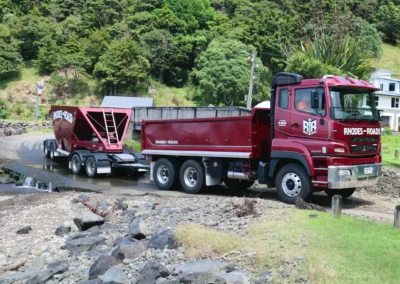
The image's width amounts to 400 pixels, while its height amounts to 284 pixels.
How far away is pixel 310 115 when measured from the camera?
11250 mm

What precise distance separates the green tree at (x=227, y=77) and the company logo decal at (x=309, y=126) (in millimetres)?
42591

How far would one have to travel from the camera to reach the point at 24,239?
10.5 m

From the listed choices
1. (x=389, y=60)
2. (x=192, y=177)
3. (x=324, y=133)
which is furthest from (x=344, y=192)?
(x=389, y=60)

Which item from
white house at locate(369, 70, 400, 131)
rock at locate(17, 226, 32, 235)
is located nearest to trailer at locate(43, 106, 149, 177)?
rock at locate(17, 226, 32, 235)

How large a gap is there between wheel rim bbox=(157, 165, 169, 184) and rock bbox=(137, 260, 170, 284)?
861cm

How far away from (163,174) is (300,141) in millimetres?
5653

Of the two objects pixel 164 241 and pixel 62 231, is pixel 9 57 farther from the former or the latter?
pixel 164 241

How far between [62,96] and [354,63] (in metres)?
51.4

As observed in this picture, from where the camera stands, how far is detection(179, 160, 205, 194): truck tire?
14.2m

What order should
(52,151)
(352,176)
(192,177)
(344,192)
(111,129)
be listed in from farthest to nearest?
(52,151) < (111,129) < (192,177) < (344,192) < (352,176)

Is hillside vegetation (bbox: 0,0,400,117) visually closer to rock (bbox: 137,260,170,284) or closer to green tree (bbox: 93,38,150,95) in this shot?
green tree (bbox: 93,38,150,95)

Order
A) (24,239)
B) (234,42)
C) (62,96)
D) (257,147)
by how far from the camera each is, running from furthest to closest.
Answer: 1. (62,96)
2. (234,42)
3. (257,147)
4. (24,239)

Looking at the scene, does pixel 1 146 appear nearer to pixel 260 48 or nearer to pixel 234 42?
pixel 234 42

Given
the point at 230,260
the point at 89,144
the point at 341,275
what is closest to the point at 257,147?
the point at 230,260
